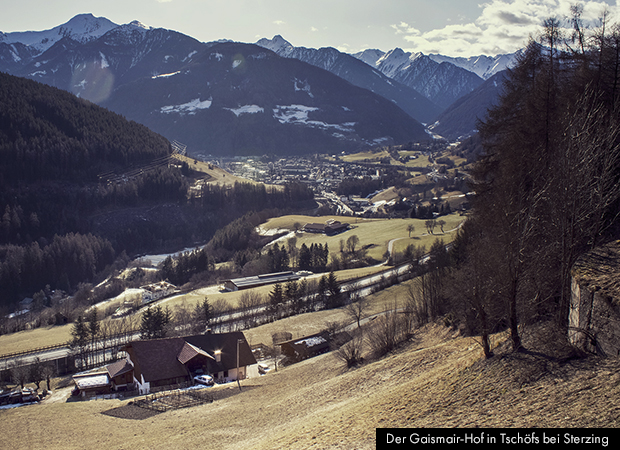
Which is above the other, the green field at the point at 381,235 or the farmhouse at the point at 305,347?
→ the green field at the point at 381,235

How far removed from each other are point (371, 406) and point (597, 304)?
27.3 feet

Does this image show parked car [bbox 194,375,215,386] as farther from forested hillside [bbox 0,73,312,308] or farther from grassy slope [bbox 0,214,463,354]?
forested hillside [bbox 0,73,312,308]

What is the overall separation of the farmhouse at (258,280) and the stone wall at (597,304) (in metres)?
67.4

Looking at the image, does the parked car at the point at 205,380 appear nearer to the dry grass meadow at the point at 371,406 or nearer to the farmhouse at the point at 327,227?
the dry grass meadow at the point at 371,406

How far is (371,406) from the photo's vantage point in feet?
53.1

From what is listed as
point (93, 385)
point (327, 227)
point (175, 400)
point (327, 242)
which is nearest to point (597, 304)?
point (175, 400)

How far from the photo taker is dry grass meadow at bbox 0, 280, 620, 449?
11258 millimetres

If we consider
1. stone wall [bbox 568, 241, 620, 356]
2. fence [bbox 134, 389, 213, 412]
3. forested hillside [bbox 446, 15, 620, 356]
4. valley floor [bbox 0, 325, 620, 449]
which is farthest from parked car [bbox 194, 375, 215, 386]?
stone wall [bbox 568, 241, 620, 356]

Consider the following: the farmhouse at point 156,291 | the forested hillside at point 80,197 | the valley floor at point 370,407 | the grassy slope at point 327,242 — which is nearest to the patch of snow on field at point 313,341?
the valley floor at point 370,407

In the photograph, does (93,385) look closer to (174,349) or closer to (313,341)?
(174,349)

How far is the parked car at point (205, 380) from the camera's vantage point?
36.8 meters

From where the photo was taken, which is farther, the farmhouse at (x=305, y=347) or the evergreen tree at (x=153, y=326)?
the evergreen tree at (x=153, y=326)

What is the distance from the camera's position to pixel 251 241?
381ft

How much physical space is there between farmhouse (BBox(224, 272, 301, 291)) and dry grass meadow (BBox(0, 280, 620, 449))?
47548 millimetres
